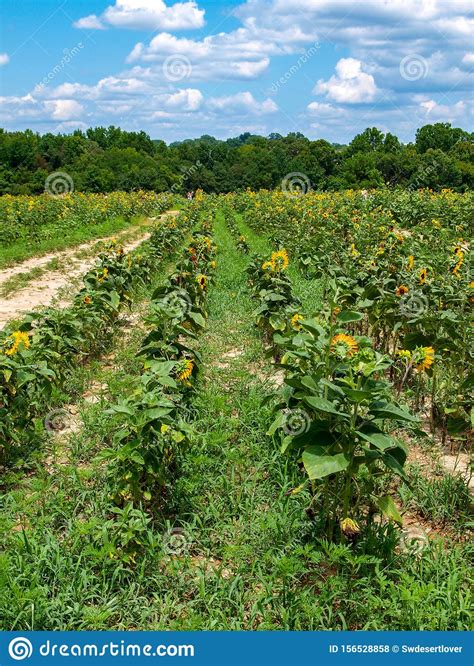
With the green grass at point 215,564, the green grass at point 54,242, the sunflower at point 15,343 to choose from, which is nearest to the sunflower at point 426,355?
the green grass at point 215,564

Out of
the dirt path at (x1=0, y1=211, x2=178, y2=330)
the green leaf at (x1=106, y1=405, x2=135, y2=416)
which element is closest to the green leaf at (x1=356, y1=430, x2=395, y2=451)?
the green leaf at (x1=106, y1=405, x2=135, y2=416)

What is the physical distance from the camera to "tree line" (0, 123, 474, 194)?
119ft

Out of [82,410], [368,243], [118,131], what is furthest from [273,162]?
[82,410]

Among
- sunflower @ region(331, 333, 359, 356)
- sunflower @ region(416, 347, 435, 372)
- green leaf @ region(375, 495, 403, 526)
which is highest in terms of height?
sunflower @ region(331, 333, 359, 356)

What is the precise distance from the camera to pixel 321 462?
7.99 feet

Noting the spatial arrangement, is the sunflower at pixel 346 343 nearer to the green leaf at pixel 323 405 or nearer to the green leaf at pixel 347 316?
the green leaf at pixel 347 316

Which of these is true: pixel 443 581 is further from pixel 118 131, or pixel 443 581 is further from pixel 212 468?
pixel 118 131

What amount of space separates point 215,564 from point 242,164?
136 feet

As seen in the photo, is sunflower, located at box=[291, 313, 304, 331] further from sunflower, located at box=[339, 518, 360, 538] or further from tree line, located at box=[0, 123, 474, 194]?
tree line, located at box=[0, 123, 474, 194]

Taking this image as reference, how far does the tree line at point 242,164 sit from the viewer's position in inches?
1427

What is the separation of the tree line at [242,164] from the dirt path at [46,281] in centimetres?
2242

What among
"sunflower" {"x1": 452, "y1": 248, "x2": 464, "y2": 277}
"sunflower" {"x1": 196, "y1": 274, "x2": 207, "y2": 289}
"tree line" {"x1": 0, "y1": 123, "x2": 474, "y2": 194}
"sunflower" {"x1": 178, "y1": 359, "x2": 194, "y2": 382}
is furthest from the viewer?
"tree line" {"x1": 0, "y1": 123, "x2": 474, "y2": 194}

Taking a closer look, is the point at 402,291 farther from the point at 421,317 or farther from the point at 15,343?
the point at 15,343

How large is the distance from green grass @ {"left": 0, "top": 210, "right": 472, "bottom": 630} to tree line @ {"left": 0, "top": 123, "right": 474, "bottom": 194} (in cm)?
3064
